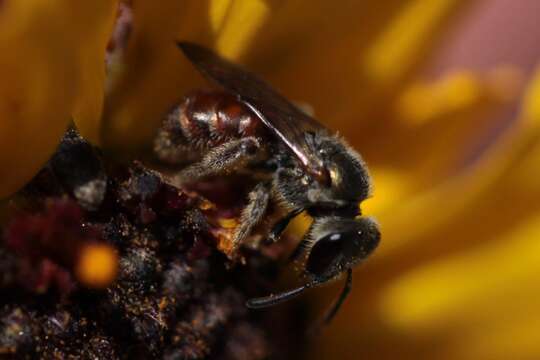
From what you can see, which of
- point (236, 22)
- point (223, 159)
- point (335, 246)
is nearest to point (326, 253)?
point (335, 246)

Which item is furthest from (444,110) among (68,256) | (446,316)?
(68,256)

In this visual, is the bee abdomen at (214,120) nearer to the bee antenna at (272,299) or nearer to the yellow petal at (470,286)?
the bee antenna at (272,299)

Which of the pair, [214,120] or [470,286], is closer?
[214,120]

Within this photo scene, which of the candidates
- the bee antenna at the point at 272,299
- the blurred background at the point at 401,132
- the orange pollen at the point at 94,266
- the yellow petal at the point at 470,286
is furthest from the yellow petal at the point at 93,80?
the yellow petal at the point at 470,286

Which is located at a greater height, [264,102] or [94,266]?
[264,102]

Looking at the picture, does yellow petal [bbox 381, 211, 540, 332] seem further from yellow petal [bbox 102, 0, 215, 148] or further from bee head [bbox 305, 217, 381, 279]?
yellow petal [bbox 102, 0, 215, 148]

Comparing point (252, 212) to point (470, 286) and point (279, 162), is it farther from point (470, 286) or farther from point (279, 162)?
point (470, 286)
